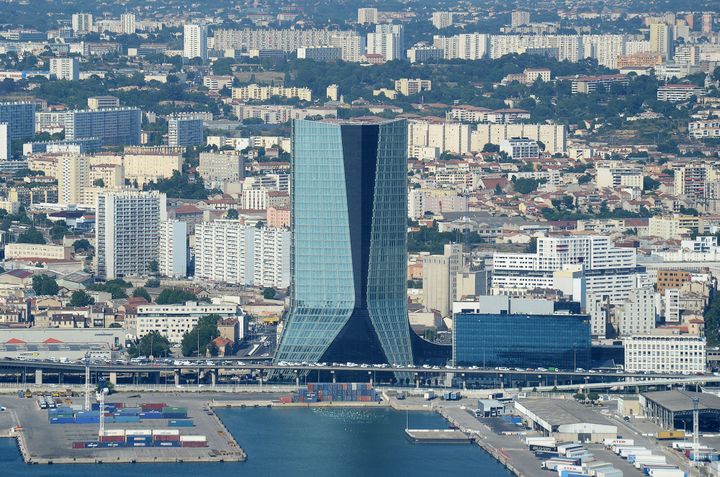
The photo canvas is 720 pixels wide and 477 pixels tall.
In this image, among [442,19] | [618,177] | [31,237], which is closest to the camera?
[31,237]

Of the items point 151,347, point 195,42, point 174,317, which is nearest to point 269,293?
point 174,317

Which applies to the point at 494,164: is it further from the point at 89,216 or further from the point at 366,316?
the point at 366,316

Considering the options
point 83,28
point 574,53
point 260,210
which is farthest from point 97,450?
point 83,28

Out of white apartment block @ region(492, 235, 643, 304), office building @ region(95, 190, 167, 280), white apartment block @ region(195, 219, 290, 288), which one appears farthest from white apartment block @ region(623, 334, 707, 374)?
office building @ region(95, 190, 167, 280)

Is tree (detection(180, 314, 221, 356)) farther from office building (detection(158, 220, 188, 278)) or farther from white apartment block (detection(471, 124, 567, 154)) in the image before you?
white apartment block (detection(471, 124, 567, 154))

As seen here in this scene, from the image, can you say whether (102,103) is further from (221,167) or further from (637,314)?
(637,314)

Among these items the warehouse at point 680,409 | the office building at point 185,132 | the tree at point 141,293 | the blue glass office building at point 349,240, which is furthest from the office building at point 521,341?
the office building at point 185,132

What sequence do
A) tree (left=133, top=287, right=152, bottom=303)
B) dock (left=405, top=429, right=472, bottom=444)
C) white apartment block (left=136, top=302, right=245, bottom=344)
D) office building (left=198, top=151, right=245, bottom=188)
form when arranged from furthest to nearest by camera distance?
1. office building (left=198, top=151, right=245, bottom=188)
2. tree (left=133, top=287, right=152, bottom=303)
3. white apartment block (left=136, top=302, right=245, bottom=344)
4. dock (left=405, top=429, right=472, bottom=444)
